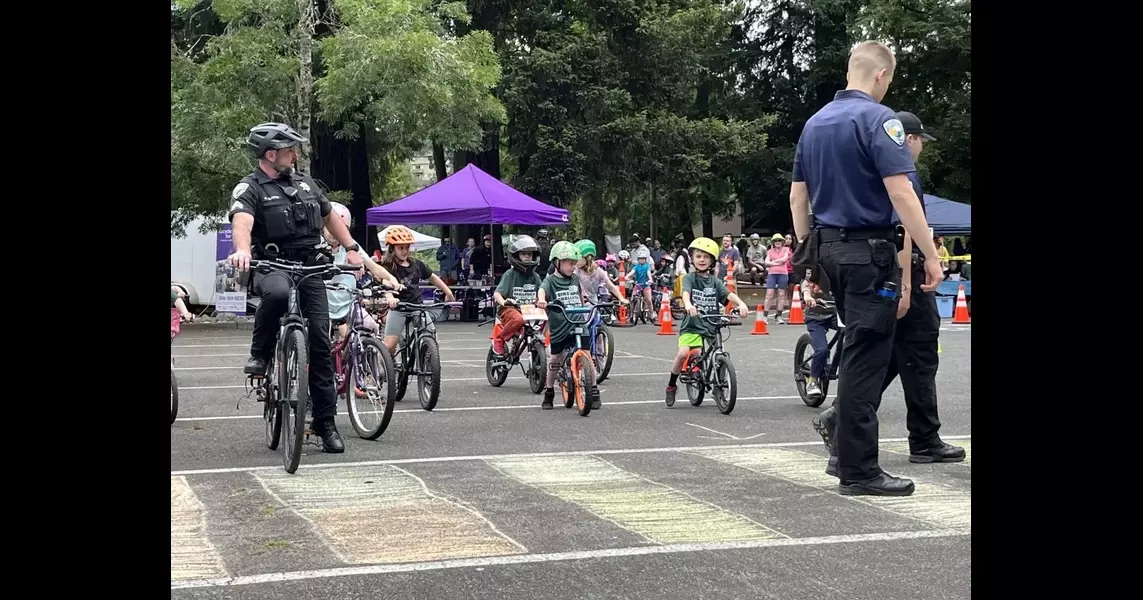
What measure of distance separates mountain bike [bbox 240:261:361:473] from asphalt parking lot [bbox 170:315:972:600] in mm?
207

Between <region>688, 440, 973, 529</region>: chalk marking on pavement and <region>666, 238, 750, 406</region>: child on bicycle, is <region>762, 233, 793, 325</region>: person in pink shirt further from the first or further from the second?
<region>688, 440, 973, 529</region>: chalk marking on pavement

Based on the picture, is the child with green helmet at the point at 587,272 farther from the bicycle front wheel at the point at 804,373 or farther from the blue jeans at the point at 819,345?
the blue jeans at the point at 819,345

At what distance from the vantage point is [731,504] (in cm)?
629

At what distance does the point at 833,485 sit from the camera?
6.78 m

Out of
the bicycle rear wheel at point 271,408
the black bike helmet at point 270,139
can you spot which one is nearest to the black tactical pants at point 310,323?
the bicycle rear wheel at point 271,408

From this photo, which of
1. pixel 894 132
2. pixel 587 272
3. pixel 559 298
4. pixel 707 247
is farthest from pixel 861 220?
pixel 587 272

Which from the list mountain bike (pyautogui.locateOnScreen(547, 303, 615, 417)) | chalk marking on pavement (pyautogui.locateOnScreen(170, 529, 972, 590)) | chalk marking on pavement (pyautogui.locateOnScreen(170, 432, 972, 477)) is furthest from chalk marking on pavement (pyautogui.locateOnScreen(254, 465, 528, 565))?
mountain bike (pyautogui.locateOnScreen(547, 303, 615, 417))

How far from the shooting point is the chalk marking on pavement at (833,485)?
5941 mm
